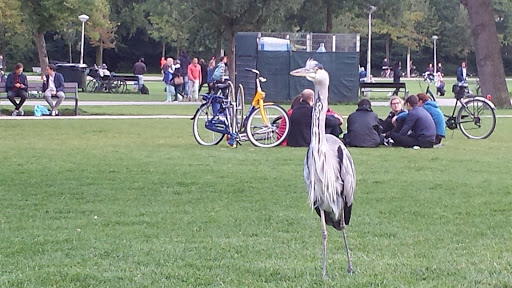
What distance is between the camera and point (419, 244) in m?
7.24

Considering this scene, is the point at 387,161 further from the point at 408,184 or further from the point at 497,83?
the point at 497,83

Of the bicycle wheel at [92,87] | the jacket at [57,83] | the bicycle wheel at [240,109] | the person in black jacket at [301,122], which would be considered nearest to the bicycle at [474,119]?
the person in black jacket at [301,122]

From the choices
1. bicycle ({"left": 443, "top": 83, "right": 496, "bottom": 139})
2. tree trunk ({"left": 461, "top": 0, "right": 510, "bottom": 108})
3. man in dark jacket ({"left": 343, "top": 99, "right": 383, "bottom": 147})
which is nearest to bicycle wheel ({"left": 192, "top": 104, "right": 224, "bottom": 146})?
man in dark jacket ({"left": 343, "top": 99, "right": 383, "bottom": 147})

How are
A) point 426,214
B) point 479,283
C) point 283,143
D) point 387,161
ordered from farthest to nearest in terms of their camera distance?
point 283,143, point 387,161, point 426,214, point 479,283

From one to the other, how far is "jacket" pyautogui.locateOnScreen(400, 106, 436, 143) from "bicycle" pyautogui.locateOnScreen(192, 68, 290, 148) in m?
2.28

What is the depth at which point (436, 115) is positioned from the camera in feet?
52.0

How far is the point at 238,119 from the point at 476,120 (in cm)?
555

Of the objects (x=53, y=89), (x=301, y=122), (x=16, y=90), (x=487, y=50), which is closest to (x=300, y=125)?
(x=301, y=122)

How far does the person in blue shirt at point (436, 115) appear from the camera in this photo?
1571 centimetres

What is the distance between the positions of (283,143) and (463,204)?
262 inches

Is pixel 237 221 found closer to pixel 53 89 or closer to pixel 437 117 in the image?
pixel 437 117

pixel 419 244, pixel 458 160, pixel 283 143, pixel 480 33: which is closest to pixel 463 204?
pixel 419 244

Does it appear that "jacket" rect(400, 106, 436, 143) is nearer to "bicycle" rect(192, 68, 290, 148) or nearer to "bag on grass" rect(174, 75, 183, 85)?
"bicycle" rect(192, 68, 290, 148)

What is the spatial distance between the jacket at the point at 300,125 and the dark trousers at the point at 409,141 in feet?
5.55
